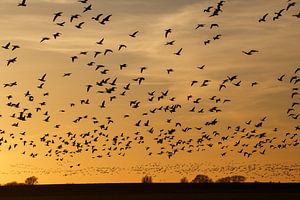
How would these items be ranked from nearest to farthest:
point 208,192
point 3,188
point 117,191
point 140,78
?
point 140,78
point 208,192
point 117,191
point 3,188

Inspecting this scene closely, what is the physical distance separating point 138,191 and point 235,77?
827 inches

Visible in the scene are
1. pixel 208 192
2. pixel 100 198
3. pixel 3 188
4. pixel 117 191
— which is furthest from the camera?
pixel 3 188

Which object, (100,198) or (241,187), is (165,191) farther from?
(100,198)

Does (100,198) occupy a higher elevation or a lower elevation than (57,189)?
higher

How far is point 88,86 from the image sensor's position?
72.0 m

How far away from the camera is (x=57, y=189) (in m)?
88.2

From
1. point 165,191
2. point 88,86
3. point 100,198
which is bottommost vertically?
point 165,191

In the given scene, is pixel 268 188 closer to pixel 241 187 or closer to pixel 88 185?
pixel 241 187

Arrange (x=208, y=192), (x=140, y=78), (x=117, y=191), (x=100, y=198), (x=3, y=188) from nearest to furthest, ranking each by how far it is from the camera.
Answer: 1. (x=100, y=198)
2. (x=140, y=78)
3. (x=208, y=192)
4. (x=117, y=191)
5. (x=3, y=188)

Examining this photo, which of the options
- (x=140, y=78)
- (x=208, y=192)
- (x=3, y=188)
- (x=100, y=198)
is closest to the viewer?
(x=100, y=198)

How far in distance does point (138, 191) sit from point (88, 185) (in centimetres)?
1139

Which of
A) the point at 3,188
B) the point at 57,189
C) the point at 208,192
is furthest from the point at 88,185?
the point at 208,192

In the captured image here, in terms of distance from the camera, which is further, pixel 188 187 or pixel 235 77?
pixel 188 187

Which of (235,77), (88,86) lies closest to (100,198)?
(88,86)
